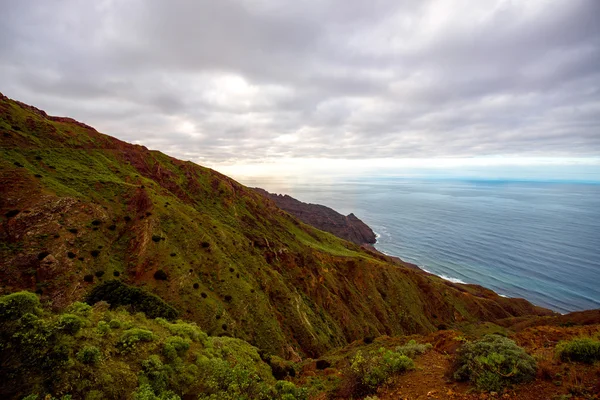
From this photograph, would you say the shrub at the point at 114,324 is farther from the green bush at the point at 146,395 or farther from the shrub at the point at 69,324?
the green bush at the point at 146,395

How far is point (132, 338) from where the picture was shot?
15.6 meters

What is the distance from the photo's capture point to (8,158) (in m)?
39.0

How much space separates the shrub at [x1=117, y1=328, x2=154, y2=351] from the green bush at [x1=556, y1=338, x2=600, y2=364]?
2276 centimetres

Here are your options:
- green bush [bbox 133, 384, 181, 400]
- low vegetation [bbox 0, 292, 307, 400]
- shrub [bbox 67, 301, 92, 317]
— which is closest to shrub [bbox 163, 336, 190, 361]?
low vegetation [bbox 0, 292, 307, 400]

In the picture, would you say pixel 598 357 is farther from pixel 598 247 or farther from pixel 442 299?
→ pixel 598 247

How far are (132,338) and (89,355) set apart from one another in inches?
111

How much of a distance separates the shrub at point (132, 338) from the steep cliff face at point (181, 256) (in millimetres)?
16918

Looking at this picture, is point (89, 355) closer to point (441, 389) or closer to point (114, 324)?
point (114, 324)

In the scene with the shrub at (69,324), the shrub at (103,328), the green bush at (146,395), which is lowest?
the green bush at (146,395)

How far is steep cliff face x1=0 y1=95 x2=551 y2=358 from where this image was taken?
32250 mm

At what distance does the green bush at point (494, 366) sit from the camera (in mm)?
10883

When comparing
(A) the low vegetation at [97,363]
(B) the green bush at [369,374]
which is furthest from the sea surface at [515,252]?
(A) the low vegetation at [97,363]

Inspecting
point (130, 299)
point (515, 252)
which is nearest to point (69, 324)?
point (130, 299)

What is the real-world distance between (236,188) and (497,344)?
79906 millimetres
